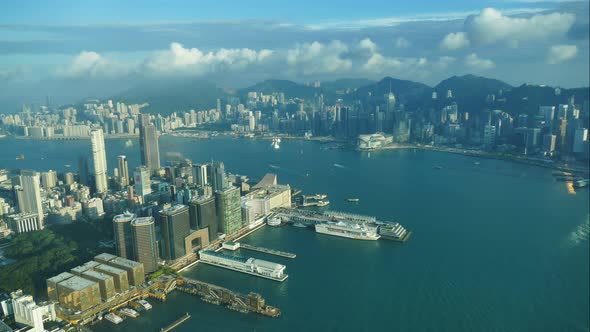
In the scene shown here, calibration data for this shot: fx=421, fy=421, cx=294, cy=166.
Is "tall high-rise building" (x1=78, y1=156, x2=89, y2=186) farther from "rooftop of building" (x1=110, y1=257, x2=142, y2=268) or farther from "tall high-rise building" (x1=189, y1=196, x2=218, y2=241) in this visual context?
"rooftop of building" (x1=110, y1=257, x2=142, y2=268)

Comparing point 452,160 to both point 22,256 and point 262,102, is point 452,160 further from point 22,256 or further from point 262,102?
point 262,102

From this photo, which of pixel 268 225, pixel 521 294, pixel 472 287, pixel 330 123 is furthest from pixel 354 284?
pixel 330 123

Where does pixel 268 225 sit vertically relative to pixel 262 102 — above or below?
below

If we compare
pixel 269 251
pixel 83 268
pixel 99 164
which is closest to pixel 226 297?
pixel 269 251

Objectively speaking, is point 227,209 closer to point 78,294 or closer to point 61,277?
point 61,277

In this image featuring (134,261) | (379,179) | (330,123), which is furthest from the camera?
(330,123)

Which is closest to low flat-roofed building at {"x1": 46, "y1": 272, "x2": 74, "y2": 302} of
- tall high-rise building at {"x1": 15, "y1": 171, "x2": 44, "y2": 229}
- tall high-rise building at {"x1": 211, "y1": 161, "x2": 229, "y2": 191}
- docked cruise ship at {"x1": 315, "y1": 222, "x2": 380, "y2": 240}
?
tall high-rise building at {"x1": 15, "y1": 171, "x2": 44, "y2": 229}
